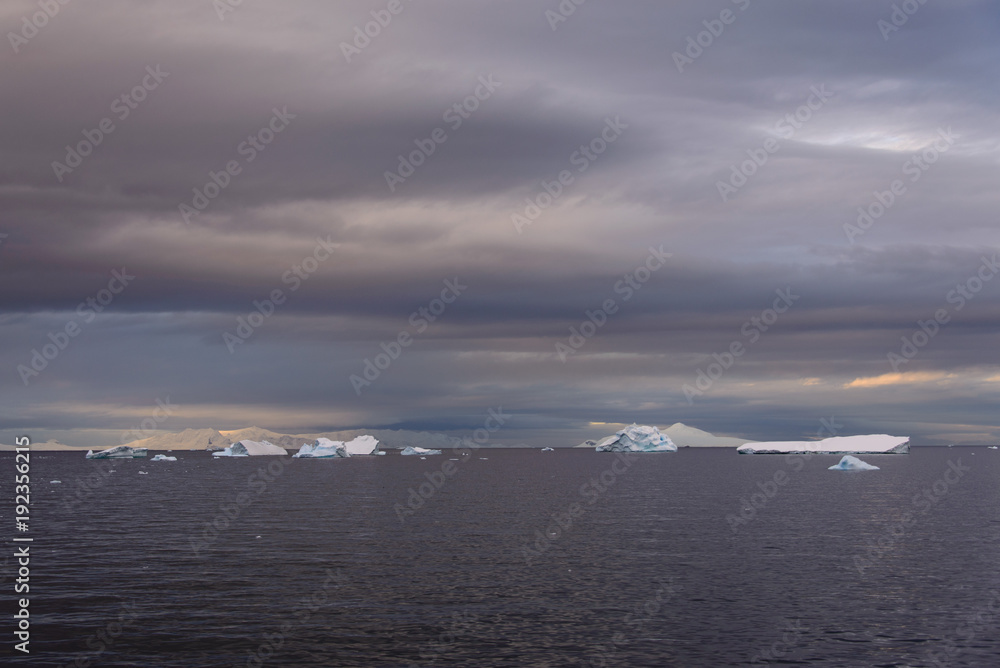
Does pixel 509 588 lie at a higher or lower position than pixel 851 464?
lower

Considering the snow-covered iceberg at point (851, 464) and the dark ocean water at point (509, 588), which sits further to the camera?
the snow-covered iceberg at point (851, 464)

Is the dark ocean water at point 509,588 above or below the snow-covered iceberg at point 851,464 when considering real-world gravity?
below

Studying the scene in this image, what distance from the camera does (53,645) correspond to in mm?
28141

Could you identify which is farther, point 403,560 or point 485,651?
point 403,560

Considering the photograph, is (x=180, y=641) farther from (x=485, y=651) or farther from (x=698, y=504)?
(x=698, y=504)

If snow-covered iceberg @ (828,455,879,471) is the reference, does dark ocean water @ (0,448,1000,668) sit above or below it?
below

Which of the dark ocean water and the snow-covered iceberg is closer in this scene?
the dark ocean water

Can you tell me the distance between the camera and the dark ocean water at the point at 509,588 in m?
27.5

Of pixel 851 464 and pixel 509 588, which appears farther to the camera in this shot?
pixel 851 464

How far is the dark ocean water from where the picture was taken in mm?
27516

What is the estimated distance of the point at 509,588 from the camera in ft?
123

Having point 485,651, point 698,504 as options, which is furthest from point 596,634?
point 698,504

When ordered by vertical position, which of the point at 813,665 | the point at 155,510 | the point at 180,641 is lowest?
the point at 813,665

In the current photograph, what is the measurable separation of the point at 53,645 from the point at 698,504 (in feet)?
220
